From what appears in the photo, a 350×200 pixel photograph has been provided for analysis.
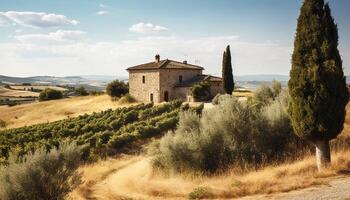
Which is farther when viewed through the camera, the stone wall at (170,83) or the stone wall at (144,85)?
the stone wall at (144,85)

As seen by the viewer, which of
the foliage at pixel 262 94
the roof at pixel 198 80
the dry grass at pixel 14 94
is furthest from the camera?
the dry grass at pixel 14 94

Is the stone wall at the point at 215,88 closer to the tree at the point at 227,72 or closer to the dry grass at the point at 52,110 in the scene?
the tree at the point at 227,72

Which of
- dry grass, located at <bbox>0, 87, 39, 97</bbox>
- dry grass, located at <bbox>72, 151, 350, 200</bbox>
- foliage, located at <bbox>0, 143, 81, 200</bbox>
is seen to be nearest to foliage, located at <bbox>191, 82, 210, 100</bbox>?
dry grass, located at <bbox>72, 151, 350, 200</bbox>

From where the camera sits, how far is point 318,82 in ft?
41.5

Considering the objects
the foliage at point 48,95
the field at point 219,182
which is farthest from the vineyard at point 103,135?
the foliage at point 48,95

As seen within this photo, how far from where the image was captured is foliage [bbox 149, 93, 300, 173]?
604 inches

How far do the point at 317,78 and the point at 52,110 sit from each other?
53.6 metres

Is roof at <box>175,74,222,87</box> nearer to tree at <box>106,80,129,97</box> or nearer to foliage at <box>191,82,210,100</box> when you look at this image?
foliage at <box>191,82,210,100</box>

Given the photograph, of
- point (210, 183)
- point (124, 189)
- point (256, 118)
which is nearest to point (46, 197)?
point (124, 189)

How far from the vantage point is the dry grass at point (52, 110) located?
175 feet

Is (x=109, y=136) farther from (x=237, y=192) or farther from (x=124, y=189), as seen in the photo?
(x=237, y=192)

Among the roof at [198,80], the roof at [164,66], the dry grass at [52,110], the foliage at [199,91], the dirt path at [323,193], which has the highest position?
the roof at [164,66]

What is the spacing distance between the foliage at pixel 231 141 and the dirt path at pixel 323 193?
3944 millimetres

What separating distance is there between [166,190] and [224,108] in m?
5.31
